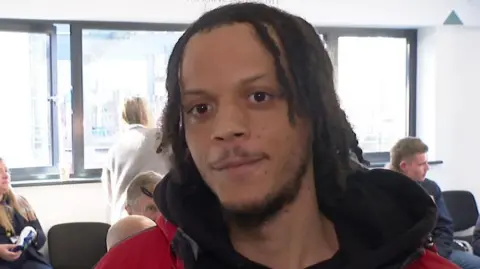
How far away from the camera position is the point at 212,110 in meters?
0.99

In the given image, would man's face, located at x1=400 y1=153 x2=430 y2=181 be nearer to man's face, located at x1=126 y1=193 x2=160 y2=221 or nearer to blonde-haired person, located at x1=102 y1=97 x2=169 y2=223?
blonde-haired person, located at x1=102 y1=97 x2=169 y2=223

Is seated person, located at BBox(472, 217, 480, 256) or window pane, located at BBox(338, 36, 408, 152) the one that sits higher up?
window pane, located at BBox(338, 36, 408, 152)

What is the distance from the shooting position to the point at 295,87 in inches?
40.3

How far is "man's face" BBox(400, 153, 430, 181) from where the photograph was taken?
3.97 metres

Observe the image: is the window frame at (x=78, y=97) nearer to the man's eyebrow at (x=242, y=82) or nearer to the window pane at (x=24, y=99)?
the window pane at (x=24, y=99)

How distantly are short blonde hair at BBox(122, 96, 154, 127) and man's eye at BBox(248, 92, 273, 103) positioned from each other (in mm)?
2455

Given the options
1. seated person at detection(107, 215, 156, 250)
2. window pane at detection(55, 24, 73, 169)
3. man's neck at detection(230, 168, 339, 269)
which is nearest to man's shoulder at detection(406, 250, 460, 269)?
man's neck at detection(230, 168, 339, 269)

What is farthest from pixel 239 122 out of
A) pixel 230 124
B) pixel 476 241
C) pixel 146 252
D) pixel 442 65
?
pixel 442 65

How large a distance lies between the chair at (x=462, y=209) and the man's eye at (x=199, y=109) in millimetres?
4041

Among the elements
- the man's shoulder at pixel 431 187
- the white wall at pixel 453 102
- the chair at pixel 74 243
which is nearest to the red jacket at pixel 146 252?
the chair at pixel 74 243

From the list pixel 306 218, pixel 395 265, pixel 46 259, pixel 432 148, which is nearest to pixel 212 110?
pixel 306 218

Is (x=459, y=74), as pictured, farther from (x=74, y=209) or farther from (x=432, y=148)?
(x=74, y=209)

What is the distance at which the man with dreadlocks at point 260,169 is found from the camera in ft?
3.17

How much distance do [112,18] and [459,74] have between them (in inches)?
103
